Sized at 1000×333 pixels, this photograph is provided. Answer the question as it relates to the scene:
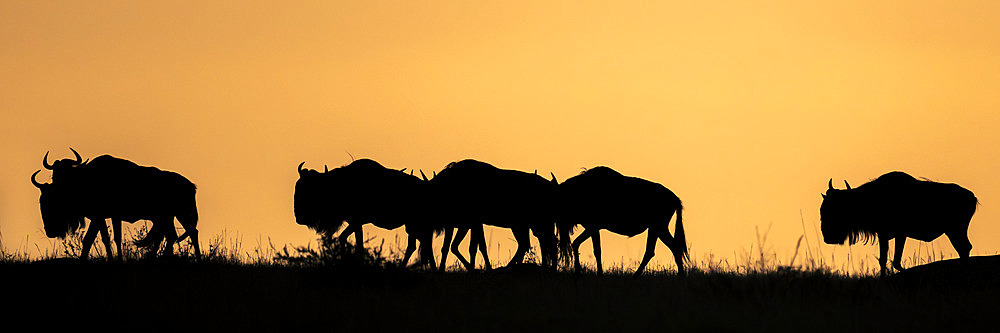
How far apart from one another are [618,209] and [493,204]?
1.88 meters

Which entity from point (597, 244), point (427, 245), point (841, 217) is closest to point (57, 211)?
point (427, 245)

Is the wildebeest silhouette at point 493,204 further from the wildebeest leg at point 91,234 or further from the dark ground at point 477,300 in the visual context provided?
the wildebeest leg at point 91,234

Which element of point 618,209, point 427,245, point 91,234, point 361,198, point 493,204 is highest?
point 361,198

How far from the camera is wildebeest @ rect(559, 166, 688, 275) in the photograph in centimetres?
1688

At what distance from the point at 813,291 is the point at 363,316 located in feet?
15.1

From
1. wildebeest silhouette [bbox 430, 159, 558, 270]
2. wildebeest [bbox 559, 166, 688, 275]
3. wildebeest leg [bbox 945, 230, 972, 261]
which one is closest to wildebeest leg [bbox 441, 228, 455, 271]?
wildebeest silhouette [bbox 430, 159, 558, 270]

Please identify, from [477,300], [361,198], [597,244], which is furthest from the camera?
[361,198]

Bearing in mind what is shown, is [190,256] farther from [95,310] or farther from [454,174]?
[95,310]

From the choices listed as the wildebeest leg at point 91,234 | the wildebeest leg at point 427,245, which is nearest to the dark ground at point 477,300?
the wildebeest leg at point 91,234

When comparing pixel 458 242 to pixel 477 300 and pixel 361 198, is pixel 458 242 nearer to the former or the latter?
pixel 361 198

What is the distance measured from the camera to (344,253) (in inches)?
520

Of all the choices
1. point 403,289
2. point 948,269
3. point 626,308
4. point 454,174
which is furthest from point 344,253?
point 948,269

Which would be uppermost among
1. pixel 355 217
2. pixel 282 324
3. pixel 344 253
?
pixel 355 217

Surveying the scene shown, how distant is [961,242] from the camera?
57.1 feet
